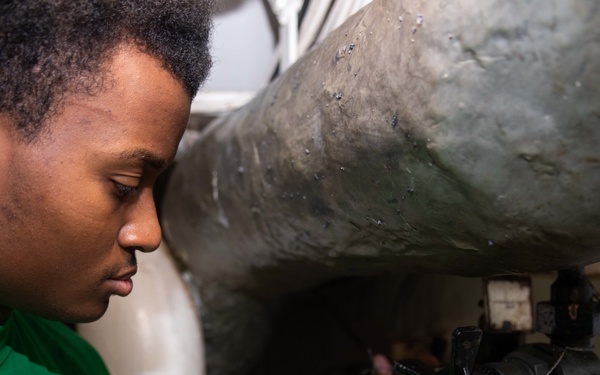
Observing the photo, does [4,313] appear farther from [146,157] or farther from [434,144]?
[434,144]

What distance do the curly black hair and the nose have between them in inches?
5.0

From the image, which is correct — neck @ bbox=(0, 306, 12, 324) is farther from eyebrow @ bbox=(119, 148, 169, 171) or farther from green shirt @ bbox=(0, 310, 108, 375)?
eyebrow @ bbox=(119, 148, 169, 171)

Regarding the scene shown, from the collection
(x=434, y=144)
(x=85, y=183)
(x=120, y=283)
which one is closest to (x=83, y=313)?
(x=120, y=283)

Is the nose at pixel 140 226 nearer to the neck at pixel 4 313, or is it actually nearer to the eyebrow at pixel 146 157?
the eyebrow at pixel 146 157

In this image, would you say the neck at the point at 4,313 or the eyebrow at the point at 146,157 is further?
the neck at the point at 4,313

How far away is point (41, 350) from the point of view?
757 mm

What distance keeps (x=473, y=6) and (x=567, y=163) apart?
0.45 ft

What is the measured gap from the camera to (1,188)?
1.71 feet

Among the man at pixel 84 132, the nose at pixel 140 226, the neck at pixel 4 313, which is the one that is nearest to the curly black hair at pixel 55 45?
the man at pixel 84 132

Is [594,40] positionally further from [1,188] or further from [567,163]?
[1,188]

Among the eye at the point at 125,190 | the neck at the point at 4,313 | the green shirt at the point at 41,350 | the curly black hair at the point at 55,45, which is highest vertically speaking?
the curly black hair at the point at 55,45

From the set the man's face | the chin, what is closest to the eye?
the man's face

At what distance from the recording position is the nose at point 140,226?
23.5 inches

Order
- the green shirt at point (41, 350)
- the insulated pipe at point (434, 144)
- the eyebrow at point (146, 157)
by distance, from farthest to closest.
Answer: the green shirt at point (41, 350), the eyebrow at point (146, 157), the insulated pipe at point (434, 144)
